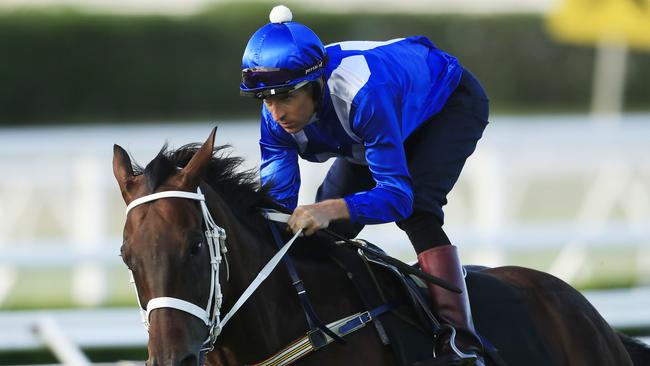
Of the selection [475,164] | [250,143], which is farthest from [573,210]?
[250,143]

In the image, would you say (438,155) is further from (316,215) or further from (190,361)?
(190,361)

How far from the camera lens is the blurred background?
7.68 metres

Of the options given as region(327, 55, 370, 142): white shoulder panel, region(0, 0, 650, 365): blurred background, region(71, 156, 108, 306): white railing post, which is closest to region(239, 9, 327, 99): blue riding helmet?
region(327, 55, 370, 142): white shoulder panel

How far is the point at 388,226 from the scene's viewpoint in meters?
8.16

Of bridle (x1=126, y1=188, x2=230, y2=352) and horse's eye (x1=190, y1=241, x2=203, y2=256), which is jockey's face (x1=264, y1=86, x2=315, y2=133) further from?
horse's eye (x1=190, y1=241, x2=203, y2=256)

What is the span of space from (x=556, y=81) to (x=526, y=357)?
2268 cm

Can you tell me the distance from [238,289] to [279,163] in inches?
25.2

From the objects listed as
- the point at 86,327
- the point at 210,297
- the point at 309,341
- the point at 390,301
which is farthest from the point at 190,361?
the point at 86,327

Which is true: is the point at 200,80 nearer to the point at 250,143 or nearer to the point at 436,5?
the point at 436,5

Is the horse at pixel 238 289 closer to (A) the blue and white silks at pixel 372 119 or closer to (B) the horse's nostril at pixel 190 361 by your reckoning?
(B) the horse's nostril at pixel 190 361

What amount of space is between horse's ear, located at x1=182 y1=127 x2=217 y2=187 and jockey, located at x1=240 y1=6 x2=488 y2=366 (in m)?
0.32

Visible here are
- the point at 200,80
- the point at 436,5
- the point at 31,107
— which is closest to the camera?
the point at 31,107

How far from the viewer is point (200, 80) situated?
22875 millimetres

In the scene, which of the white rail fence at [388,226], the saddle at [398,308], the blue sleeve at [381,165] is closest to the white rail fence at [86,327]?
the white rail fence at [388,226]
